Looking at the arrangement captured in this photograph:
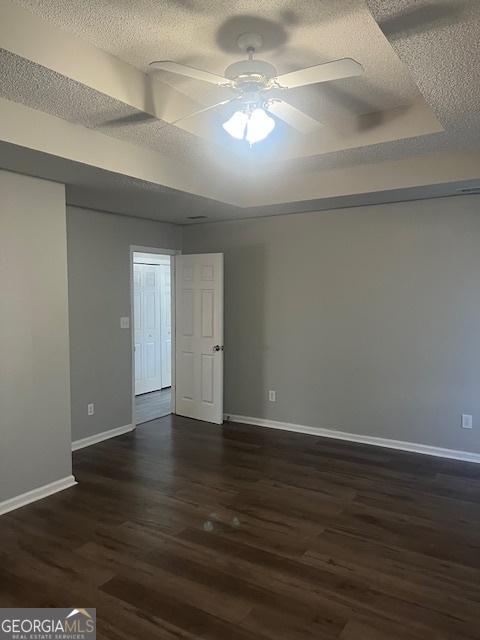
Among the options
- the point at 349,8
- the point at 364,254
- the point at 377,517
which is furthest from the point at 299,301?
the point at 349,8

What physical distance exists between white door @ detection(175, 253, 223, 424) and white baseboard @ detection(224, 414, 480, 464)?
15.8 inches

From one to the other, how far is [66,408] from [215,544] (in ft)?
5.31

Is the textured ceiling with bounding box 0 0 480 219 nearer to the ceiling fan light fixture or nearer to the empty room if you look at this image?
the empty room

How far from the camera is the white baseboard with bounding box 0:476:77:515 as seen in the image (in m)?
3.21

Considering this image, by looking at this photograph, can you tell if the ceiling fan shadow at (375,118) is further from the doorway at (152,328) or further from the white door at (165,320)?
the white door at (165,320)

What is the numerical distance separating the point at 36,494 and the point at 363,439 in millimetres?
Answer: 3044

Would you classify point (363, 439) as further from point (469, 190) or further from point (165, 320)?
point (165, 320)

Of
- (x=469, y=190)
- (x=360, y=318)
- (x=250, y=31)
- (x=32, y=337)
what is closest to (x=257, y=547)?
(x=32, y=337)

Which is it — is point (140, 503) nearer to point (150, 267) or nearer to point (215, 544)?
point (215, 544)

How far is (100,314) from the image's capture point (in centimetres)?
472

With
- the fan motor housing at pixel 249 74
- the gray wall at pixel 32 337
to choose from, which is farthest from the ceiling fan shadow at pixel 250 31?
the gray wall at pixel 32 337

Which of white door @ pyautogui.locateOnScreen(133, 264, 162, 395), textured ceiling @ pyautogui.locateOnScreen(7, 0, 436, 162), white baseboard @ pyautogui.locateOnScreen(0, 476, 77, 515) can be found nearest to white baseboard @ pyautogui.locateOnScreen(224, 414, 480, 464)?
white door @ pyautogui.locateOnScreen(133, 264, 162, 395)

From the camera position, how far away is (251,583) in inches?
→ 96.2

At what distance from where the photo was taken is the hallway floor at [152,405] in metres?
5.67
